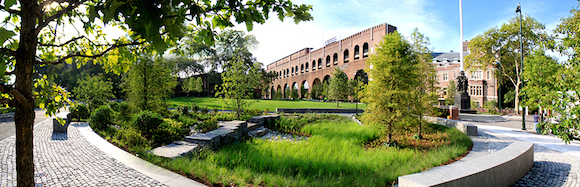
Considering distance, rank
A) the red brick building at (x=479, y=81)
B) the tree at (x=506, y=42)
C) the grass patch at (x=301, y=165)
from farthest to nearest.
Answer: the red brick building at (x=479, y=81)
the tree at (x=506, y=42)
the grass patch at (x=301, y=165)

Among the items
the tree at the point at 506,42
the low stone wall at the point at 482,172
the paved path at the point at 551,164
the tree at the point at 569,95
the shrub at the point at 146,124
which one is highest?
the tree at the point at 506,42

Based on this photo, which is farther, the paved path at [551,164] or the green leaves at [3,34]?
the paved path at [551,164]

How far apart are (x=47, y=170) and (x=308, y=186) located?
475cm

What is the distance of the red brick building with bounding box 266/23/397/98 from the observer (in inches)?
1549

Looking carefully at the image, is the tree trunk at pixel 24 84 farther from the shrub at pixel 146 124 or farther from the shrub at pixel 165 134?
the shrub at pixel 146 124

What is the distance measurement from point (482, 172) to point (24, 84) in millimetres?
5333

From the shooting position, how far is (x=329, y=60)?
50.0m

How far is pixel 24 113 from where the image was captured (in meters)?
1.95

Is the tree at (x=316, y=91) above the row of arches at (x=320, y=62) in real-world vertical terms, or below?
below

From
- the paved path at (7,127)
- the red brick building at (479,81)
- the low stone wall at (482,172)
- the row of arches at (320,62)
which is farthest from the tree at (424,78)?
the red brick building at (479,81)

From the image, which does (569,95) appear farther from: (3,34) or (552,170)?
(3,34)

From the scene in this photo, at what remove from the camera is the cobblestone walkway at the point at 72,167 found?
3.81 metres

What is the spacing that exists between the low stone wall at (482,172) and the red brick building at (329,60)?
86.7 feet

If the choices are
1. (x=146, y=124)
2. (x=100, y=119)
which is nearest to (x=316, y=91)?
(x=100, y=119)
